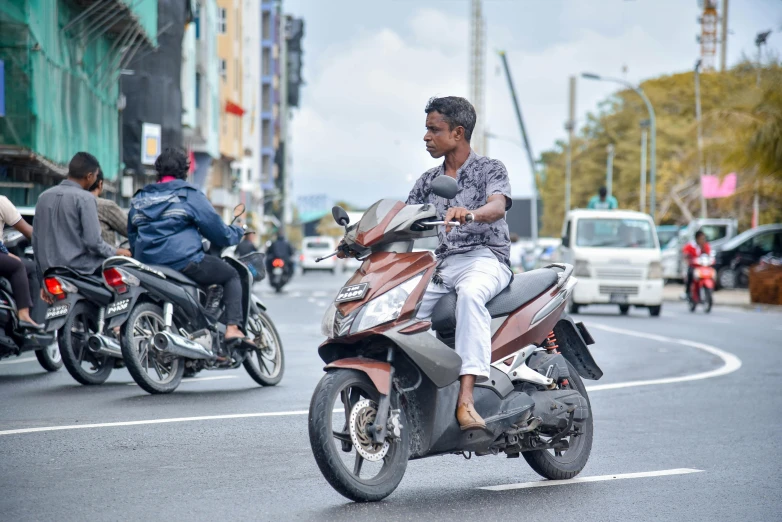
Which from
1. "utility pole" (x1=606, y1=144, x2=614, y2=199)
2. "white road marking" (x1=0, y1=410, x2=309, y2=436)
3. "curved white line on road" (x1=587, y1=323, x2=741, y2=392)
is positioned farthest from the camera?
"utility pole" (x1=606, y1=144, x2=614, y2=199)

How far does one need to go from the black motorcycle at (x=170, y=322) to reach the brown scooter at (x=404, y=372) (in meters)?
3.60

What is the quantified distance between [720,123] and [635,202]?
45.4m

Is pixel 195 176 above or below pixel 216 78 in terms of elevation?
below

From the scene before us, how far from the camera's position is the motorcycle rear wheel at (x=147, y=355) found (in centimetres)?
929

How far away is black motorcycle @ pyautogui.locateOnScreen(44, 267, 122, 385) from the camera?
32.6 feet

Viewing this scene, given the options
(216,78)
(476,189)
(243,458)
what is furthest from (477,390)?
(216,78)

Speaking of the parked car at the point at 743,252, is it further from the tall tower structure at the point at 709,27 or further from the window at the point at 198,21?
the tall tower structure at the point at 709,27

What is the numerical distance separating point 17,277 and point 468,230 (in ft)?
18.4

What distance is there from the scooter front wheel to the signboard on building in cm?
3274

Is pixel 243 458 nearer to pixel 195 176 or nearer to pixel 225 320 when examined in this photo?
Result: pixel 225 320

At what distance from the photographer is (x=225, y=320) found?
33.0 feet

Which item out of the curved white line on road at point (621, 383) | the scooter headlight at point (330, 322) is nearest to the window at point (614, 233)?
Result: the curved white line on road at point (621, 383)

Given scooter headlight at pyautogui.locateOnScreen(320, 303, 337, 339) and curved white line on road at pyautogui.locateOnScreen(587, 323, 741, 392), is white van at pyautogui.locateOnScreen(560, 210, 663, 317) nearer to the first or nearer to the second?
curved white line on road at pyautogui.locateOnScreen(587, 323, 741, 392)

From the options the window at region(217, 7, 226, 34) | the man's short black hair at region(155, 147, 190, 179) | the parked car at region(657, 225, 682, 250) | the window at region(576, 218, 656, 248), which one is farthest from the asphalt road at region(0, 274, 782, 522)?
the window at region(217, 7, 226, 34)
